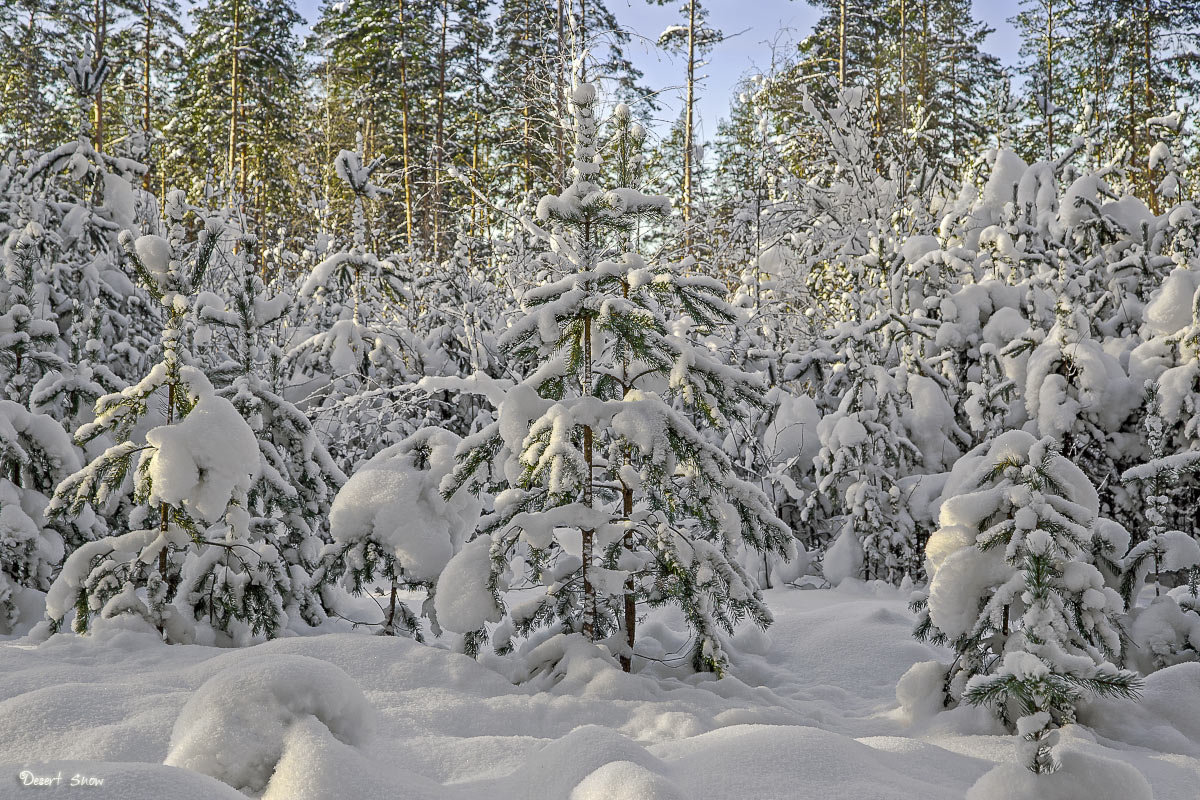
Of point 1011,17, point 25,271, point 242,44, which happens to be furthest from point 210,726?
point 1011,17

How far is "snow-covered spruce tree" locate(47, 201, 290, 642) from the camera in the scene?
4.55 m

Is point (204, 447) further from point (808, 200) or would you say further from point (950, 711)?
point (808, 200)

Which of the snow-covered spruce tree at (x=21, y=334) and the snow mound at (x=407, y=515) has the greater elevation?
the snow-covered spruce tree at (x=21, y=334)

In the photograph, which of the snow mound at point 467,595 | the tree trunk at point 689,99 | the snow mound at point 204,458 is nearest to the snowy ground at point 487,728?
the snow mound at point 467,595

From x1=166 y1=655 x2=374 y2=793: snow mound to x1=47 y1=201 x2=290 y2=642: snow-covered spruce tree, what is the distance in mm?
1911

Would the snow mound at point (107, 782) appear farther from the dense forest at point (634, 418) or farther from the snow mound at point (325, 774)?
the dense forest at point (634, 418)

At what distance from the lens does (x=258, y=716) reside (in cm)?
269

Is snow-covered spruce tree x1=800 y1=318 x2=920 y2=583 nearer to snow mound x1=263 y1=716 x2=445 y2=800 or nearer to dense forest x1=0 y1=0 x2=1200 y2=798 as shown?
dense forest x1=0 y1=0 x2=1200 y2=798

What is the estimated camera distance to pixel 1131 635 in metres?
4.33

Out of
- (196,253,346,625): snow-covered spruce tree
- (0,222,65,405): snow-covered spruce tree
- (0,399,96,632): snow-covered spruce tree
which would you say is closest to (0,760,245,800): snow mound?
(196,253,346,625): snow-covered spruce tree

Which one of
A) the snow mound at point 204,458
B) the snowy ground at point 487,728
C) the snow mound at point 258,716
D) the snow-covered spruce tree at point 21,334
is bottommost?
the snowy ground at point 487,728

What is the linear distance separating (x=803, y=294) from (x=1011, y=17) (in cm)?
2076

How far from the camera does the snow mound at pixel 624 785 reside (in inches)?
93.1

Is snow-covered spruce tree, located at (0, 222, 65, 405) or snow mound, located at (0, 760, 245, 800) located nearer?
snow mound, located at (0, 760, 245, 800)
